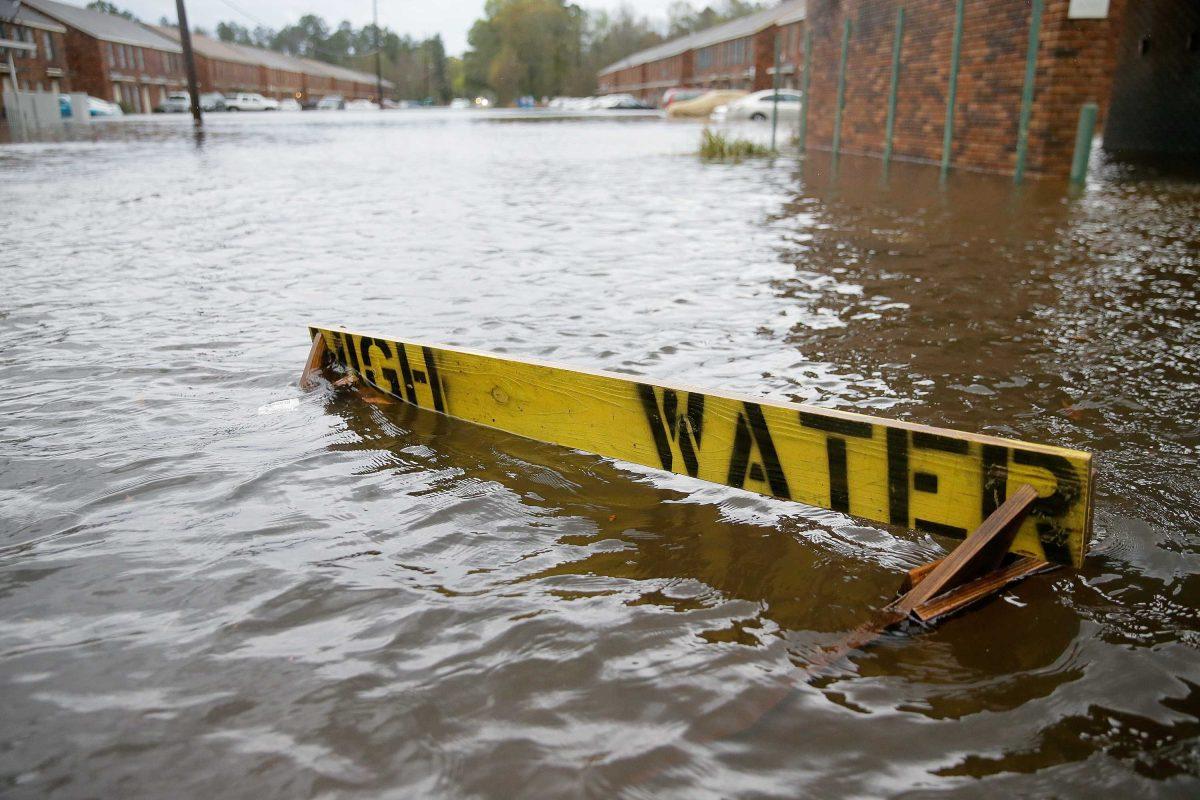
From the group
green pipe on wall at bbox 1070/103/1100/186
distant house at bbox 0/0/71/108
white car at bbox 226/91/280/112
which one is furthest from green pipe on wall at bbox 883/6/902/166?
white car at bbox 226/91/280/112

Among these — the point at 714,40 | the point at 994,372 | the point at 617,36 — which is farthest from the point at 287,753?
the point at 617,36

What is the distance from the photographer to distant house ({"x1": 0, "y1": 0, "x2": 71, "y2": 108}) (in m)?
43.2

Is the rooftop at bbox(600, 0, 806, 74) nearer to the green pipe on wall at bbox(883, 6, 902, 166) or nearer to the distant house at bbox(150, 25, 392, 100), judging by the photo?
the green pipe on wall at bbox(883, 6, 902, 166)

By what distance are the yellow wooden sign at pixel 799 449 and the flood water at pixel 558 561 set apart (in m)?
0.23

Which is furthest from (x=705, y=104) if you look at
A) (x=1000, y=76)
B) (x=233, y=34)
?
(x=233, y=34)

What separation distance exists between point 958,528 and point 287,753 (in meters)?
1.74

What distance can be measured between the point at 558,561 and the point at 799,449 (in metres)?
0.80

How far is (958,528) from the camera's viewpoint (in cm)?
231

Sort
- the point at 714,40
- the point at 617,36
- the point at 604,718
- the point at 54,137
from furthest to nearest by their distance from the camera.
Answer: the point at 617,36 < the point at 714,40 < the point at 54,137 < the point at 604,718

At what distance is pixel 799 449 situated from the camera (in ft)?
8.25

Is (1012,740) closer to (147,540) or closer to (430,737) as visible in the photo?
(430,737)

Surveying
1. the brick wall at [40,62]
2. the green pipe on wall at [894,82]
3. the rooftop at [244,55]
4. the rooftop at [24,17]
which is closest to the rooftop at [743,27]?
the green pipe on wall at [894,82]

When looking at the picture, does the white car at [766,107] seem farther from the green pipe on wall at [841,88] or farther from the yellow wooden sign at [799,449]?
the yellow wooden sign at [799,449]

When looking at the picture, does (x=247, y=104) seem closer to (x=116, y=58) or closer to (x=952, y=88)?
(x=116, y=58)
